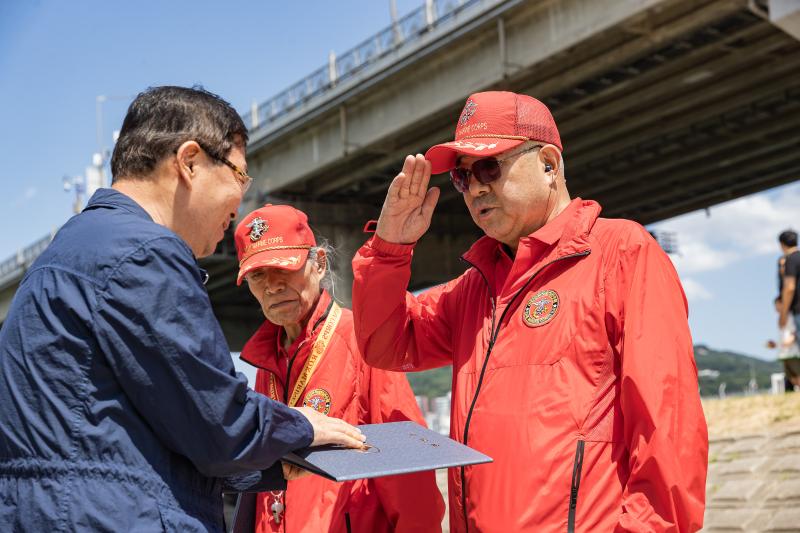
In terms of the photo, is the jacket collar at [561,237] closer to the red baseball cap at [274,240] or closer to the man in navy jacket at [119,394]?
the man in navy jacket at [119,394]

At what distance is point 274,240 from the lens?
490 centimetres

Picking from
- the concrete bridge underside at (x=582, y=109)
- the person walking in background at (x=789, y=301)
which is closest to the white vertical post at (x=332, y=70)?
the concrete bridge underside at (x=582, y=109)

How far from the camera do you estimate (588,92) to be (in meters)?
22.6

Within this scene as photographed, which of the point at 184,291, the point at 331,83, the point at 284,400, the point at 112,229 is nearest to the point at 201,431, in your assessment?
the point at 184,291

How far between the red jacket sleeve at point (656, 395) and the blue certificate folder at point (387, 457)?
0.47 meters

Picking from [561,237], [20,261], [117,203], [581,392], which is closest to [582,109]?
[561,237]

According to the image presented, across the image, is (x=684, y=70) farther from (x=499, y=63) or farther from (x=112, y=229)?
(x=112, y=229)

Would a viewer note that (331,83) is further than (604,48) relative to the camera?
Yes

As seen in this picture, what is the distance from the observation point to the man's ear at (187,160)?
2.85m

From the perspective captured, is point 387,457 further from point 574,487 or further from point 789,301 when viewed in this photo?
point 789,301

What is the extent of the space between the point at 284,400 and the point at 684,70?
18943 millimetres

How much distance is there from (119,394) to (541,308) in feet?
4.90

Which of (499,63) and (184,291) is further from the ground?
(499,63)

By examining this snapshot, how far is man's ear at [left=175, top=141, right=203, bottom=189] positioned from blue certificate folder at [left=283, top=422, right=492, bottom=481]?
857 mm
